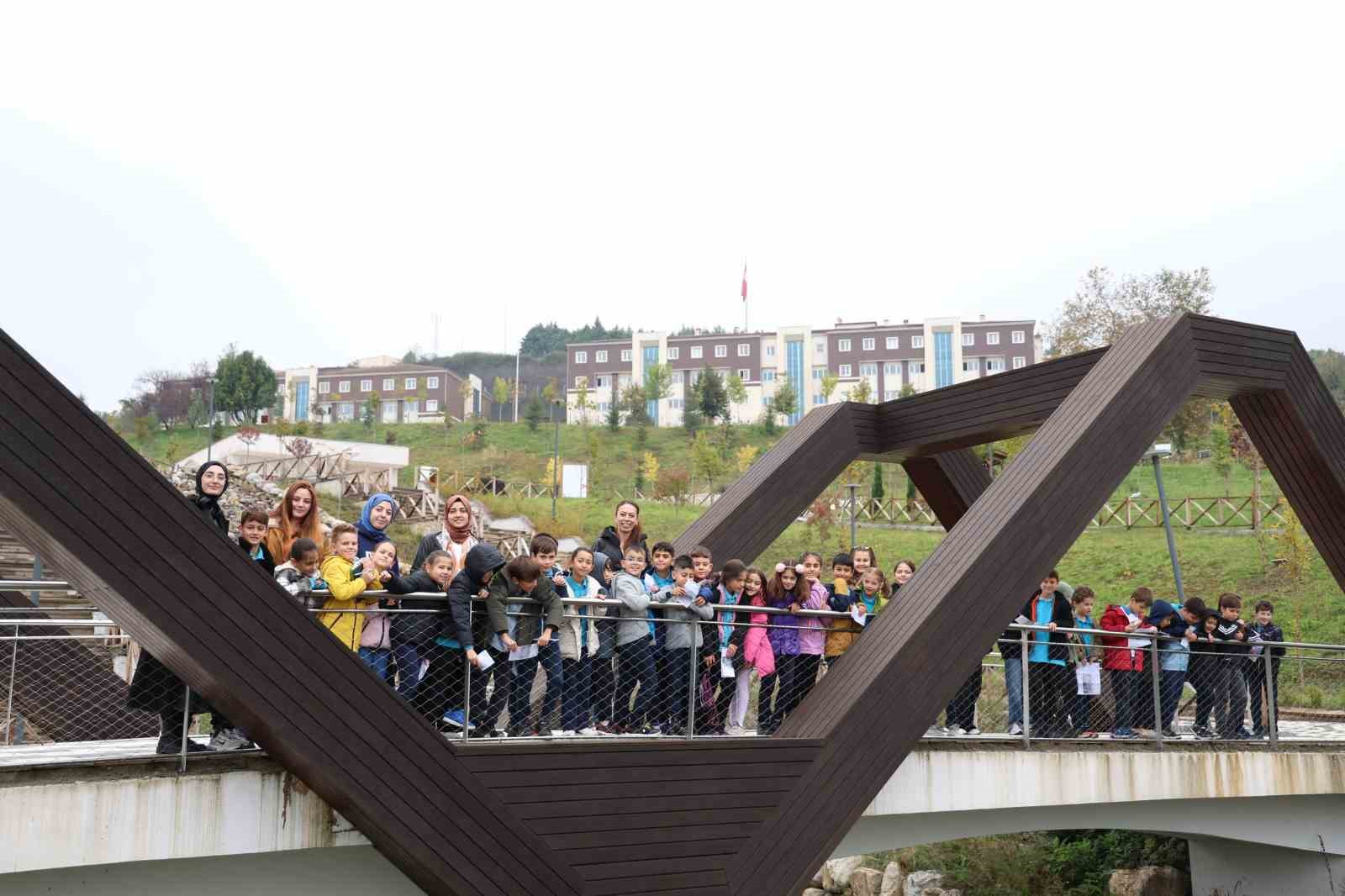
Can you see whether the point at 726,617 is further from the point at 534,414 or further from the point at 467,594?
the point at 534,414

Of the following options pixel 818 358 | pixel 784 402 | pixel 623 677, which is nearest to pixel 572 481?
pixel 784 402

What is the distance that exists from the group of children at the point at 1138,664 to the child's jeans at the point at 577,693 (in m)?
4.20

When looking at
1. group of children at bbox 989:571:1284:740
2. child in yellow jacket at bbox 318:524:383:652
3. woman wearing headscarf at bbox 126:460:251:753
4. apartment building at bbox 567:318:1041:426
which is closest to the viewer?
woman wearing headscarf at bbox 126:460:251:753

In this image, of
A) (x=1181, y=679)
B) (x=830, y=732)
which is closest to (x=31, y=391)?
(x=830, y=732)

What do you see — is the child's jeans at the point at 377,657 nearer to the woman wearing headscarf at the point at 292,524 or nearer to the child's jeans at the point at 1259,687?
the woman wearing headscarf at the point at 292,524

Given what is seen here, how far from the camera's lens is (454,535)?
26.0 feet

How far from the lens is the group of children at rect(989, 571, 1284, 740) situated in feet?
35.3

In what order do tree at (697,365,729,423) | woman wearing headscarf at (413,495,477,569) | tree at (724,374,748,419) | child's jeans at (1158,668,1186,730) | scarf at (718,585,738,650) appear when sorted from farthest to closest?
tree at (724,374,748,419) → tree at (697,365,729,423) → child's jeans at (1158,668,1186,730) → scarf at (718,585,738,650) → woman wearing headscarf at (413,495,477,569)

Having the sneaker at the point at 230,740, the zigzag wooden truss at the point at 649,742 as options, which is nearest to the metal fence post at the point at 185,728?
the zigzag wooden truss at the point at 649,742

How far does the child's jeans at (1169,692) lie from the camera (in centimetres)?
1130

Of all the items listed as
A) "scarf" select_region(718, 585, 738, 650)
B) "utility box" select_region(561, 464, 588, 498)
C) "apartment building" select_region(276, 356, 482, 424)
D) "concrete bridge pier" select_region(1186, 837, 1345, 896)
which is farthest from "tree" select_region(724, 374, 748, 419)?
"scarf" select_region(718, 585, 738, 650)

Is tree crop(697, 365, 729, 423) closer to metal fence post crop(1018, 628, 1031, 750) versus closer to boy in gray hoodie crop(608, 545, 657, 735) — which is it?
metal fence post crop(1018, 628, 1031, 750)

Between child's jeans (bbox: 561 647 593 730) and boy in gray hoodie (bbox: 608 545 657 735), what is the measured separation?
0.29 m

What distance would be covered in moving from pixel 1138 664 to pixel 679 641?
540cm
